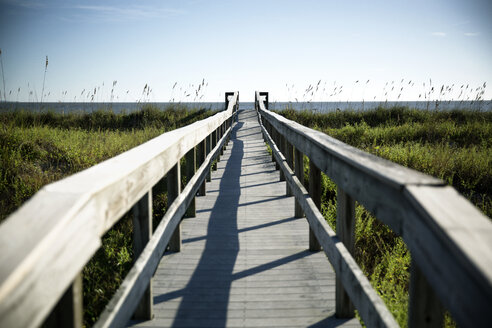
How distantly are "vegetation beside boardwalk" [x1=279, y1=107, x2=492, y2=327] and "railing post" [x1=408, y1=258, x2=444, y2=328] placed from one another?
115cm

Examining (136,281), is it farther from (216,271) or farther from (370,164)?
(216,271)

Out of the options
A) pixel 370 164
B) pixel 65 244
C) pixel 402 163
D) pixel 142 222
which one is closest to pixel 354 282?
pixel 370 164

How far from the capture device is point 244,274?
8.95 feet

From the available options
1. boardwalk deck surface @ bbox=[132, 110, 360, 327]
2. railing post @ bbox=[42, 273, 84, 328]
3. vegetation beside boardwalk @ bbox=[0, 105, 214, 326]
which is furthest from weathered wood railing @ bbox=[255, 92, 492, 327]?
vegetation beside boardwalk @ bbox=[0, 105, 214, 326]

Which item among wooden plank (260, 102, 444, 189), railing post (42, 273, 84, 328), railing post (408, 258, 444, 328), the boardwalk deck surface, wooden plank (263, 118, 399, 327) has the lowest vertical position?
the boardwalk deck surface

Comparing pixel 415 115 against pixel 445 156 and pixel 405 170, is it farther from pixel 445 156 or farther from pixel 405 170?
pixel 405 170

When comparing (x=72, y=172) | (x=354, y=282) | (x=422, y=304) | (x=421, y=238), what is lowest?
(x=72, y=172)

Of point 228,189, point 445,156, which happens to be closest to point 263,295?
point 228,189

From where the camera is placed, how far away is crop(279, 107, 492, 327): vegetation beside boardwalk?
10.6ft

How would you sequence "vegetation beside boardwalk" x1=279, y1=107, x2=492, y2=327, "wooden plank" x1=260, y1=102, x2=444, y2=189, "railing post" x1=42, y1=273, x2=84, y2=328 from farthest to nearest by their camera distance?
"vegetation beside boardwalk" x1=279, y1=107, x2=492, y2=327 < "wooden plank" x1=260, y1=102, x2=444, y2=189 < "railing post" x1=42, y1=273, x2=84, y2=328

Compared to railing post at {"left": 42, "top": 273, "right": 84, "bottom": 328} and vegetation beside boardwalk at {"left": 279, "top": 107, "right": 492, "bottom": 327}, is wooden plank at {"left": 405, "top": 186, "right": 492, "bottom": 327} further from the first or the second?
vegetation beside boardwalk at {"left": 279, "top": 107, "right": 492, "bottom": 327}

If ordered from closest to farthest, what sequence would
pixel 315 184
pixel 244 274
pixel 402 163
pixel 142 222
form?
pixel 142 222 → pixel 244 274 → pixel 315 184 → pixel 402 163

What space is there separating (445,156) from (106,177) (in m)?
6.79

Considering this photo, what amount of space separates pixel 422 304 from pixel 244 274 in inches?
65.7
